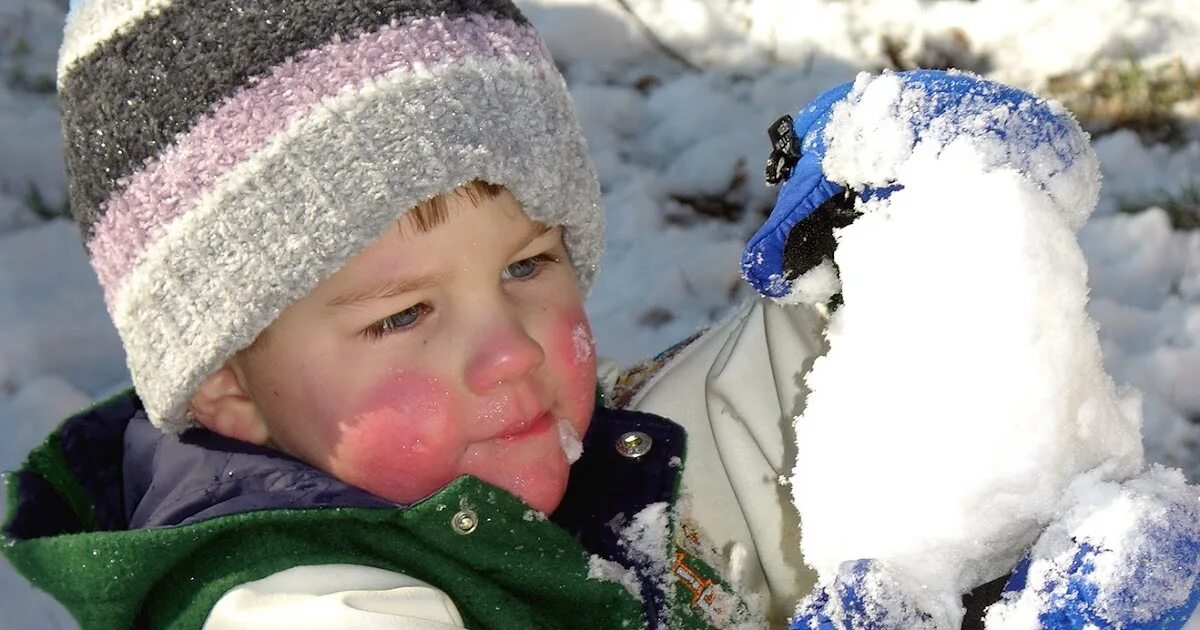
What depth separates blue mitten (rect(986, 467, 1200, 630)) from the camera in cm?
83

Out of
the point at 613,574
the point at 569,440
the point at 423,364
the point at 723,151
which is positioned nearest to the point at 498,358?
the point at 423,364

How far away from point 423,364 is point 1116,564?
60cm

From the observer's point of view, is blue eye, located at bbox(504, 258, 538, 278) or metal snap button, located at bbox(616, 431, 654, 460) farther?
metal snap button, located at bbox(616, 431, 654, 460)

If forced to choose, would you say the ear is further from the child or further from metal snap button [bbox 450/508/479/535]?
metal snap button [bbox 450/508/479/535]

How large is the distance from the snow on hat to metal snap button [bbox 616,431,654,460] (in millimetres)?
212

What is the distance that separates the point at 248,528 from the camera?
1088 millimetres

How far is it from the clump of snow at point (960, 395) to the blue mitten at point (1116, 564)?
0.03m

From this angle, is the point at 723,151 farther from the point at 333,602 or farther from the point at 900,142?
the point at 333,602

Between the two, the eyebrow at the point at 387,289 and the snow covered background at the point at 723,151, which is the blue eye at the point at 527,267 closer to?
the eyebrow at the point at 387,289

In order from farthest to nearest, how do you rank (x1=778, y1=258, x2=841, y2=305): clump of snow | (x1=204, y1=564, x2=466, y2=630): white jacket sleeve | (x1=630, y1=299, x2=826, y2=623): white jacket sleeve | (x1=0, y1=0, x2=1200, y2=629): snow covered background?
(x1=0, y1=0, x2=1200, y2=629): snow covered background, (x1=630, y1=299, x2=826, y2=623): white jacket sleeve, (x1=778, y1=258, x2=841, y2=305): clump of snow, (x1=204, y1=564, x2=466, y2=630): white jacket sleeve

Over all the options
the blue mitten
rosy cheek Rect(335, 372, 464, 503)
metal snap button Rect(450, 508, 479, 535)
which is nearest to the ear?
rosy cheek Rect(335, 372, 464, 503)

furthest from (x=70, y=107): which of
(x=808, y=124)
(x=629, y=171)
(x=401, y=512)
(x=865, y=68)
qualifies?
(x=865, y=68)

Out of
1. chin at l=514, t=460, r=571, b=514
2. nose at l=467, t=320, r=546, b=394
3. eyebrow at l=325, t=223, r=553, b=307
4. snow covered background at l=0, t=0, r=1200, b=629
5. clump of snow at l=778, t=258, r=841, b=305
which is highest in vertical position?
eyebrow at l=325, t=223, r=553, b=307

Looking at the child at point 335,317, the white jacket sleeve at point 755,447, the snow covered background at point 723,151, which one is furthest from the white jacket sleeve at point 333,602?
the snow covered background at point 723,151
